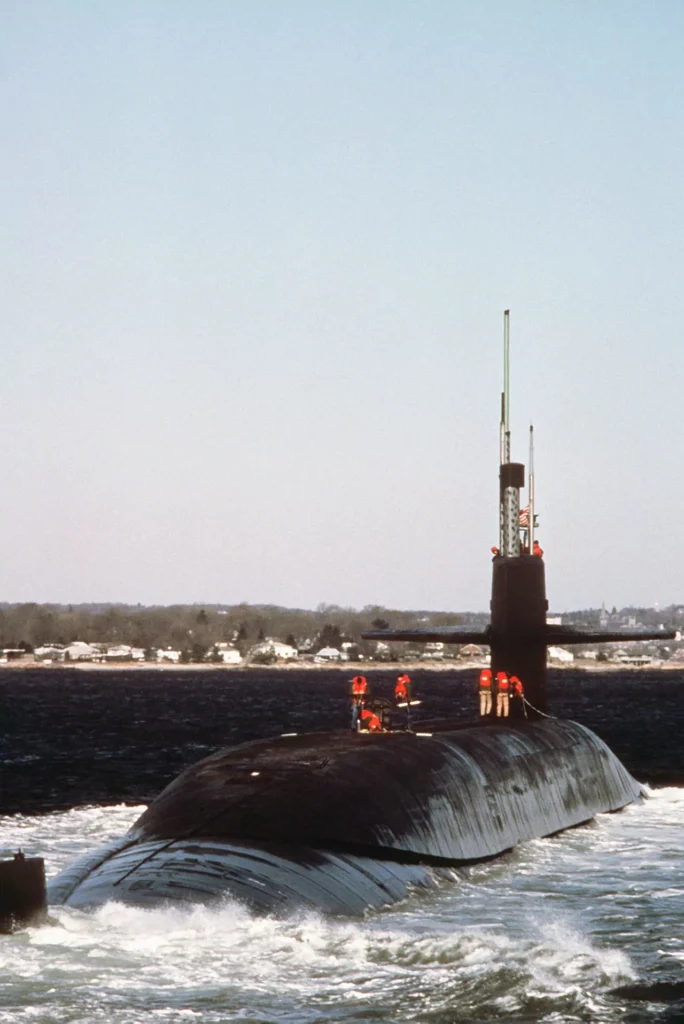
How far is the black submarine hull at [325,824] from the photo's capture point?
Result: 49.2 feet

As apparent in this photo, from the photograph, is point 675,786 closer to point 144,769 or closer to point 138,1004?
point 144,769

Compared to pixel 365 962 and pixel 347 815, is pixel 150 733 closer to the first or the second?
pixel 347 815

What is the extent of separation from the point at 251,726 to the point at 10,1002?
60.2 metres

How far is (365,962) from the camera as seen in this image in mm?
13312

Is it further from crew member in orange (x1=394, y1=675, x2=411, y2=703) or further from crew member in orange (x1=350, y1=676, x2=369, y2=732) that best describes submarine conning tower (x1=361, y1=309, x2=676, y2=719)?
crew member in orange (x1=350, y1=676, x2=369, y2=732)

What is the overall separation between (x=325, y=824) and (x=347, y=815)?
41cm

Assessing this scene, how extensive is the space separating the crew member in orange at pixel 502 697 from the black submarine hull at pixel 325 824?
12.4ft

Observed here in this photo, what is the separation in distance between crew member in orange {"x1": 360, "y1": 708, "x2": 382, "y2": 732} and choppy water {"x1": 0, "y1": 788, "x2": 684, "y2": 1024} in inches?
203

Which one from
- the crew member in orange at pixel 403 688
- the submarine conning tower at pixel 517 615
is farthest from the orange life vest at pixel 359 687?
the submarine conning tower at pixel 517 615

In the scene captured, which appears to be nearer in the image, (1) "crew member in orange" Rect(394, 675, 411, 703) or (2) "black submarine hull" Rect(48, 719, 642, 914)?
(2) "black submarine hull" Rect(48, 719, 642, 914)

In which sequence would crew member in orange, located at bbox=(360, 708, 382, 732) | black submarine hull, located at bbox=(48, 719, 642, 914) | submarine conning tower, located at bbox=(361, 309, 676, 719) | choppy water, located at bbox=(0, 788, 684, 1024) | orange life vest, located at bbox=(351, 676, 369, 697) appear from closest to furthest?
choppy water, located at bbox=(0, 788, 684, 1024), black submarine hull, located at bbox=(48, 719, 642, 914), orange life vest, located at bbox=(351, 676, 369, 697), crew member in orange, located at bbox=(360, 708, 382, 732), submarine conning tower, located at bbox=(361, 309, 676, 719)

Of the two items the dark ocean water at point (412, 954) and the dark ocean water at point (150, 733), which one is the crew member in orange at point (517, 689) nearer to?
the dark ocean water at point (412, 954)

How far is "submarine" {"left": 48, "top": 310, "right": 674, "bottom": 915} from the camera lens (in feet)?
49.4

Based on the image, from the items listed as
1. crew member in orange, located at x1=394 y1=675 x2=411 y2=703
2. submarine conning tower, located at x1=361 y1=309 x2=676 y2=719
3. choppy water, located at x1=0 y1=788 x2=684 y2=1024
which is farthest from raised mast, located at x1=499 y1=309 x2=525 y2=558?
choppy water, located at x1=0 y1=788 x2=684 y2=1024
